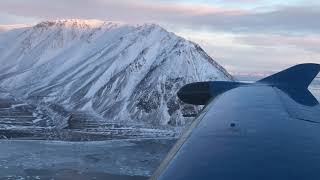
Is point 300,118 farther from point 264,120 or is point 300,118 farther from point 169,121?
point 169,121

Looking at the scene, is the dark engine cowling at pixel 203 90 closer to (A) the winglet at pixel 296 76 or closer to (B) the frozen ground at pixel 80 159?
(A) the winglet at pixel 296 76

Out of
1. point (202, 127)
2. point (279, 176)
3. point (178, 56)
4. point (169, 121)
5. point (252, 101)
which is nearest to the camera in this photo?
point (279, 176)

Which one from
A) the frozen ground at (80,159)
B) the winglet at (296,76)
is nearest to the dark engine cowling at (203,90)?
the winglet at (296,76)

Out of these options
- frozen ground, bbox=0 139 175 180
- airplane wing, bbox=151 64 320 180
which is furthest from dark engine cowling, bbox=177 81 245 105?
airplane wing, bbox=151 64 320 180

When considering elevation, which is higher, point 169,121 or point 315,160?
point 315,160

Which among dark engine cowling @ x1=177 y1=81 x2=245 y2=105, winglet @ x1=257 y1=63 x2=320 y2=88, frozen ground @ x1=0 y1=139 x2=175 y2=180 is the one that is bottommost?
frozen ground @ x1=0 y1=139 x2=175 y2=180

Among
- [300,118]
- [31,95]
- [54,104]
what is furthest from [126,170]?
[31,95]

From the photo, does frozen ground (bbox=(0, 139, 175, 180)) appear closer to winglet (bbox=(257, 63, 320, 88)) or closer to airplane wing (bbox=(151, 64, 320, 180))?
winglet (bbox=(257, 63, 320, 88))
